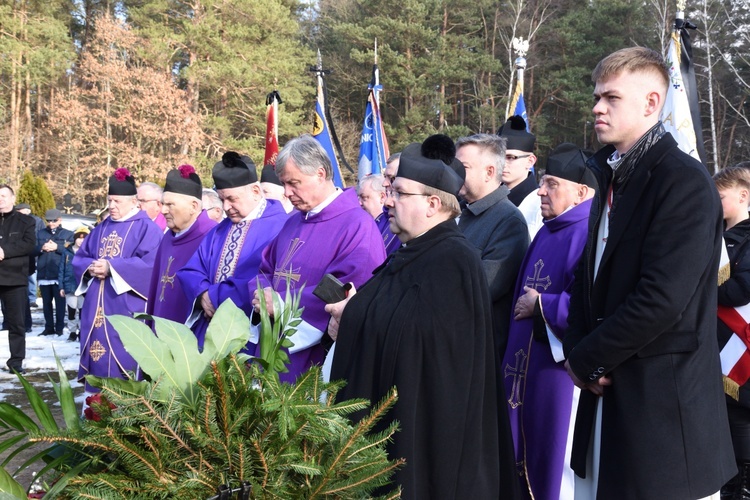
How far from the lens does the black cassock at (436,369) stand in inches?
112

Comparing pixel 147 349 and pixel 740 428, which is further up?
pixel 147 349

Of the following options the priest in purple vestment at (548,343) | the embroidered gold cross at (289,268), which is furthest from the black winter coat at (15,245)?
the priest in purple vestment at (548,343)

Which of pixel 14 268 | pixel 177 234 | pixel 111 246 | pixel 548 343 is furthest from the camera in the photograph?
pixel 14 268

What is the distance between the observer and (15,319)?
9.22 metres

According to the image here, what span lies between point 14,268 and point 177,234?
4.11 meters

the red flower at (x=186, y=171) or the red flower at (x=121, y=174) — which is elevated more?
the red flower at (x=186, y=171)

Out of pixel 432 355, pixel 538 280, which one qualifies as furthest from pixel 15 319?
pixel 432 355

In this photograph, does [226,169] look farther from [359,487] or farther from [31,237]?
[31,237]

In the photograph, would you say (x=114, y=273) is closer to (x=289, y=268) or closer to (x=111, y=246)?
(x=111, y=246)

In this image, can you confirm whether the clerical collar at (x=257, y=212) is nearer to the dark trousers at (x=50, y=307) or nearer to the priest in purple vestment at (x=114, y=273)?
the priest in purple vestment at (x=114, y=273)

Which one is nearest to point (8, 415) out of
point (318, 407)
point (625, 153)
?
point (318, 407)

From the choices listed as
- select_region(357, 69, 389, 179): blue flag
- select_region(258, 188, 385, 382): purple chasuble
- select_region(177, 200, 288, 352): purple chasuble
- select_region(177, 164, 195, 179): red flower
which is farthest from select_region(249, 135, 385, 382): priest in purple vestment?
select_region(357, 69, 389, 179): blue flag

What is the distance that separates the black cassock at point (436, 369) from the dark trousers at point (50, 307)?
10.8 metres

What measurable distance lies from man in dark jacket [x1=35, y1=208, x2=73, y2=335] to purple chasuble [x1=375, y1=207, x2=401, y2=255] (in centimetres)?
816
